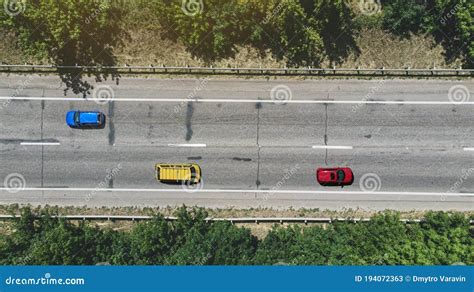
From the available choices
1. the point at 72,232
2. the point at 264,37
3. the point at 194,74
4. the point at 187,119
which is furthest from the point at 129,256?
the point at 264,37

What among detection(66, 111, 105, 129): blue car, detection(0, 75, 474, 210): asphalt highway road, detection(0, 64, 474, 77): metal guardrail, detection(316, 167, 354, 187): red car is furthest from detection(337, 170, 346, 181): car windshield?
detection(66, 111, 105, 129): blue car

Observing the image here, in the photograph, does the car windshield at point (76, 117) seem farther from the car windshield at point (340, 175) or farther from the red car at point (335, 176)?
the car windshield at point (340, 175)

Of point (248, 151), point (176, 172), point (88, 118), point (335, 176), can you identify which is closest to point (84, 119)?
point (88, 118)

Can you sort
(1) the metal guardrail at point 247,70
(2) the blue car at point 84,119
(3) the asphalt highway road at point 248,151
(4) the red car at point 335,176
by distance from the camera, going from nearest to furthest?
(4) the red car at point 335,176 < (2) the blue car at point 84,119 < (3) the asphalt highway road at point 248,151 < (1) the metal guardrail at point 247,70

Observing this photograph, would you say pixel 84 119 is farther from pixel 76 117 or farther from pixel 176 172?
pixel 176 172

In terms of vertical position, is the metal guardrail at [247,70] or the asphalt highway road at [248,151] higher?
the metal guardrail at [247,70]

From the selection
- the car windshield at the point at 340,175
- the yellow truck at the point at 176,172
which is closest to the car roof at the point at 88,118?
the yellow truck at the point at 176,172

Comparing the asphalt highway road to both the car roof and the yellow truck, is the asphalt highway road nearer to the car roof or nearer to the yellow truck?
the yellow truck
